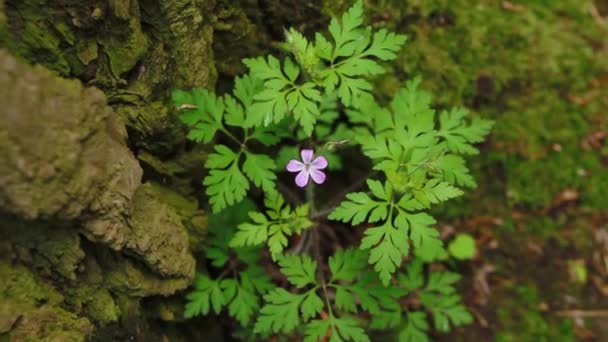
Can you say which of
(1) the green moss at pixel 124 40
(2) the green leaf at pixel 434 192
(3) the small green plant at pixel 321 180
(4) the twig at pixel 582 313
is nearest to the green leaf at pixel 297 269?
(3) the small green plant at pixel 321 180

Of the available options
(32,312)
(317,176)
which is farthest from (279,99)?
(32,312)

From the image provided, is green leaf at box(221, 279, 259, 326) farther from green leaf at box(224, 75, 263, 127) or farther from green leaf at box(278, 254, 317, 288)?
green leaf at box(224, 75, 263, 127)

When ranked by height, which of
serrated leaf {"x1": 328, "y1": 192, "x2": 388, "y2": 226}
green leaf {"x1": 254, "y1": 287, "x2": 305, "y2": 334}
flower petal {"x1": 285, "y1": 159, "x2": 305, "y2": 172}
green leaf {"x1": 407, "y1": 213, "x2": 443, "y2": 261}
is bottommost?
green leaf {"x1": 254, "y1": 287, "x2": 305, "y2": 334}

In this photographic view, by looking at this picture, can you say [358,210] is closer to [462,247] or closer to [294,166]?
[294,166]

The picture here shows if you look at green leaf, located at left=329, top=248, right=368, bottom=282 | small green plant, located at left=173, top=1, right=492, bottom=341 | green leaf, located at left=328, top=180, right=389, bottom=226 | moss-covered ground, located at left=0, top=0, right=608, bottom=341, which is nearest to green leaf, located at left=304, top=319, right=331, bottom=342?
small green plant, located at left=173, top=1, right=492, bottom=341

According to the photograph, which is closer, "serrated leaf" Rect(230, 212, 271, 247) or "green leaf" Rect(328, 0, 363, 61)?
"green leaf" Rect(328, 0, 363, 61)

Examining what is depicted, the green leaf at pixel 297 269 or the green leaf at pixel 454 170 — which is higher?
the green leaf at pixel 454 170

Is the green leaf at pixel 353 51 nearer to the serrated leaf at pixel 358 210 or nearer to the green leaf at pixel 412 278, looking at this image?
the serrated leaf at pixel 358 210

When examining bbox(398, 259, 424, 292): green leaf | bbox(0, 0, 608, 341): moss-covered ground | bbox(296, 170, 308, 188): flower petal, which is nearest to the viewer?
bbox(0, 0, 608, 341): moss-covered ground

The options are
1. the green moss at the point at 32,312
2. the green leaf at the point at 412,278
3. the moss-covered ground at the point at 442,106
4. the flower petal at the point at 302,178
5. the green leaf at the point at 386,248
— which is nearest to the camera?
the green moss at the point at 32,312
